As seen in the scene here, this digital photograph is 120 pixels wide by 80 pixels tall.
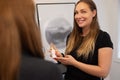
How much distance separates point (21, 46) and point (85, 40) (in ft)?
3.61

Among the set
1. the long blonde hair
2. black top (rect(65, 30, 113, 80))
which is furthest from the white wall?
black top (rect(65, 30, 113, 80))

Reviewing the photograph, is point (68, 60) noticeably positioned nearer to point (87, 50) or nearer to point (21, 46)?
point (87, 50)

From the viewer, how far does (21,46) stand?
2.30 ft

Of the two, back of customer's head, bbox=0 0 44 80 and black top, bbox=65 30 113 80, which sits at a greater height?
back of customer's head, bbox=0 0 44 80

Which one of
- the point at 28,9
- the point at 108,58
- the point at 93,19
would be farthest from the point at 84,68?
the point at 28,9

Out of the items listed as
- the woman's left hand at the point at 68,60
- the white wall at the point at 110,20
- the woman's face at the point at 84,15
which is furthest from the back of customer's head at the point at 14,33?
the white wall at the point at 110,20

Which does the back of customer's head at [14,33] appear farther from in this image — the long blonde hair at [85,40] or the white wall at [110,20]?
the white wall at [110,20]

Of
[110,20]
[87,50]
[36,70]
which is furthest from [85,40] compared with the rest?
[110,20]

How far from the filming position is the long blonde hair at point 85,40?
5.55 feet

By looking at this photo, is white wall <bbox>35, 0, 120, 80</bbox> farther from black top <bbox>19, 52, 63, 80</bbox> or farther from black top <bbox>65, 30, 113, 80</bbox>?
black top <bbox>19, 52, 63, 80</bbox>

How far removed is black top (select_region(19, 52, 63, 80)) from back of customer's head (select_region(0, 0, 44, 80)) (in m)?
0.03

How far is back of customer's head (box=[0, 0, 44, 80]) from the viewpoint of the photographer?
2.18 feet

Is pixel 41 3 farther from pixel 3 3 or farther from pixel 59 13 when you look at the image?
pixel 3 3

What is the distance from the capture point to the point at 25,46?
71 centimetres
